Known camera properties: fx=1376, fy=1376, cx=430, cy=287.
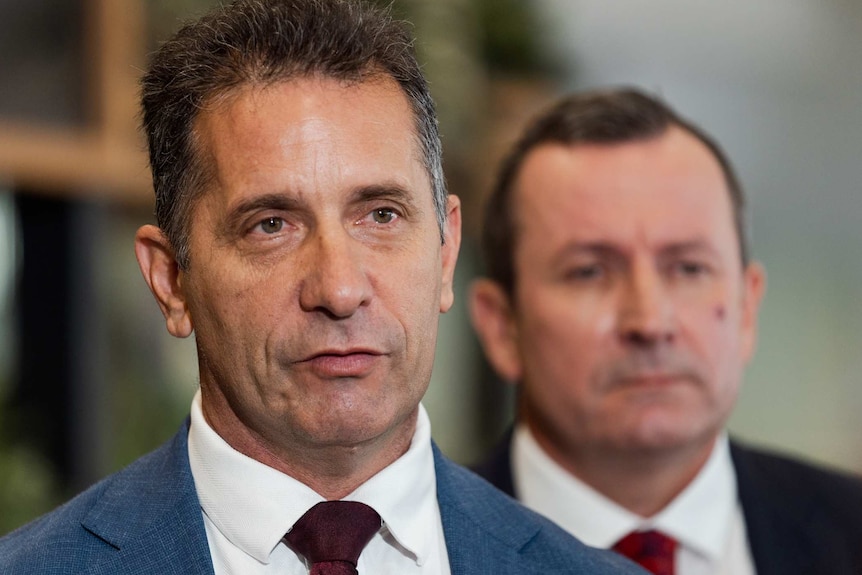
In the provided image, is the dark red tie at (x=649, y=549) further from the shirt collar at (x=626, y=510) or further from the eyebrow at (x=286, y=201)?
the eyebrow at (x=286, y=201)

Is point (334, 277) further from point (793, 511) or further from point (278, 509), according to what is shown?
point (793, 511)

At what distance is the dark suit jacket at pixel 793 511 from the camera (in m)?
2.65

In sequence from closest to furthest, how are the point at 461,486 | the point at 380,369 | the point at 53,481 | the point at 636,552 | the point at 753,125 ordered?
1. the point at 380,369
2. the point at 461,486
3. the point at 636,552
4. the point at 53,481
5. the point at 753,125

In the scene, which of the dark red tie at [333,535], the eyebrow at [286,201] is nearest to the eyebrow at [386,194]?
the eyebrow at [286,201]

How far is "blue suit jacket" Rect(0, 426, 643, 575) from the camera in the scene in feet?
5.65

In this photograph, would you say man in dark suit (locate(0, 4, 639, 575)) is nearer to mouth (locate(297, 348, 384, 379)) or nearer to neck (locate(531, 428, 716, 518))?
mouth (locate(297, 348, 384, 379))

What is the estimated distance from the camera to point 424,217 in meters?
1.81

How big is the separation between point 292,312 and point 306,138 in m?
0.22

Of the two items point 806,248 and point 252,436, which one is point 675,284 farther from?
point 806,248

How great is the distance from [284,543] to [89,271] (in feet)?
7.92

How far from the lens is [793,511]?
2742 mm

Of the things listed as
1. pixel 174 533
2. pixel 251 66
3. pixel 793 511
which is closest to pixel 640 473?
pixel 793 511

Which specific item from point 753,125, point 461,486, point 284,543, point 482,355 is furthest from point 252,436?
point 753,125

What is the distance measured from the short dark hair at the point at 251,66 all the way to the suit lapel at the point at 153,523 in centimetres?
Result: 29
